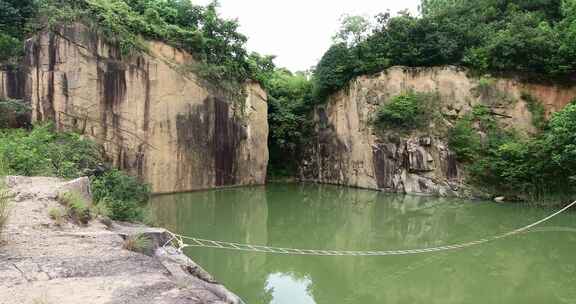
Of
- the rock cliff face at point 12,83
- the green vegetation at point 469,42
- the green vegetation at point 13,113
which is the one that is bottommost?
the green vegetation at point 13,113

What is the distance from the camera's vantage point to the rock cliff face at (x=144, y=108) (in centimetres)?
1348

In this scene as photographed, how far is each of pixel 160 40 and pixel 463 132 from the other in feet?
39.0

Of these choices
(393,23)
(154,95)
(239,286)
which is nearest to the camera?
(239,286)

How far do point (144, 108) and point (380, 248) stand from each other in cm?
1033

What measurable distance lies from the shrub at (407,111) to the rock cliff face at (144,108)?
19.8 feet

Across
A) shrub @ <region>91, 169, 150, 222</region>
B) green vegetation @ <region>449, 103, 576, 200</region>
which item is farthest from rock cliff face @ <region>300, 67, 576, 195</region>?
shrub @ <region>91, 169, 150, 222</region>

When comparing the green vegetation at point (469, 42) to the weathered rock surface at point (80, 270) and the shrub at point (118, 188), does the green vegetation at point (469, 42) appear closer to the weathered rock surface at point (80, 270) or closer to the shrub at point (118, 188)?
the shrub at point (118, 188)

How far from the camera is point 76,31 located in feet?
45.0

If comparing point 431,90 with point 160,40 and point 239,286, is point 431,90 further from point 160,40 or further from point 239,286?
point 239,286

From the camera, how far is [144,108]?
48.4ft

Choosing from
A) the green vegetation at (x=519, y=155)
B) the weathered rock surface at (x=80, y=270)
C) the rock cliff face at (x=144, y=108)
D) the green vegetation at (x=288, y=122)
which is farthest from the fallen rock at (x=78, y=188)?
the green vegetation at (x=288, y=122)

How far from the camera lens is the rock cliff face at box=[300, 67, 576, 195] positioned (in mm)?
15562

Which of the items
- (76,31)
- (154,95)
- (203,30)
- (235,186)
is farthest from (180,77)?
(235,186)

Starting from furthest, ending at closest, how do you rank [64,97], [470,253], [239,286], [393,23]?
[393,23], [64,97], [470,253], [239,286]
